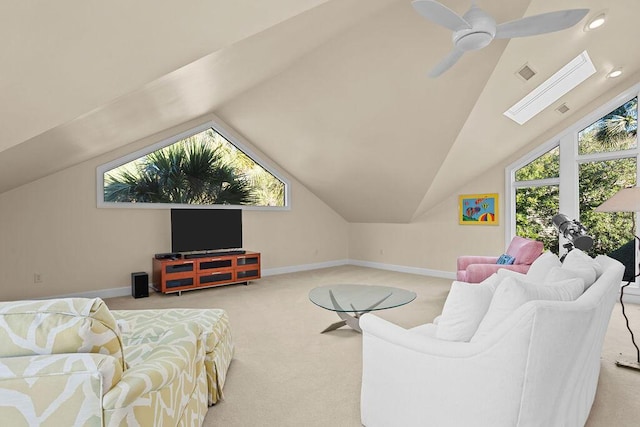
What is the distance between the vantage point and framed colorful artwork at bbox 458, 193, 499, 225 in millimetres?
6008

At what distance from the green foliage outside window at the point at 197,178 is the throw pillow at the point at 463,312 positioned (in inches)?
205

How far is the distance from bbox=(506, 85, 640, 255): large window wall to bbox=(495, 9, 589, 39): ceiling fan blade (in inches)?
132

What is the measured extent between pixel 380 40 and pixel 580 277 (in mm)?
2825

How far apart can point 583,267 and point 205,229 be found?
504cm

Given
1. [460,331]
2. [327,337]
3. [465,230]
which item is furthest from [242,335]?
[465,230]

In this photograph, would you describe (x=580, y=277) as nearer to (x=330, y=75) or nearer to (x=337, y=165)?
(x=330, y=75)

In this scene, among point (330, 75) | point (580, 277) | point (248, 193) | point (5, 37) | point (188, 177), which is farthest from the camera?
point (248, 193)

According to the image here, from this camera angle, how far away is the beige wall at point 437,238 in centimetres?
606

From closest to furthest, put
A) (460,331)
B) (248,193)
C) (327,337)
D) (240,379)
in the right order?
(460,331), (240,379), (327,337), (248,193)

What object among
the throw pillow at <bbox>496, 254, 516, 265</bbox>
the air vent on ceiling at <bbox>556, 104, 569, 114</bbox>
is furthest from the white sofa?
the air vent on ceiling at <bbox>556, 104, 569, 114</bbox>

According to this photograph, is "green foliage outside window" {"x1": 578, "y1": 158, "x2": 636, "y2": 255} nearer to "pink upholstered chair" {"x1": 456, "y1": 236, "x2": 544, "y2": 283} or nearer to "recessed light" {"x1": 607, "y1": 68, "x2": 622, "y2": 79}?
"recessed light" {"x1": 607, "y1": 68, "x2": 622, "y2": 79}

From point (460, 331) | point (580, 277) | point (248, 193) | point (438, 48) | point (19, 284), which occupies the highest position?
point (438, 48)

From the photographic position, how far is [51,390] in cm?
111

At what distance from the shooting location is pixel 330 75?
4.30 m
